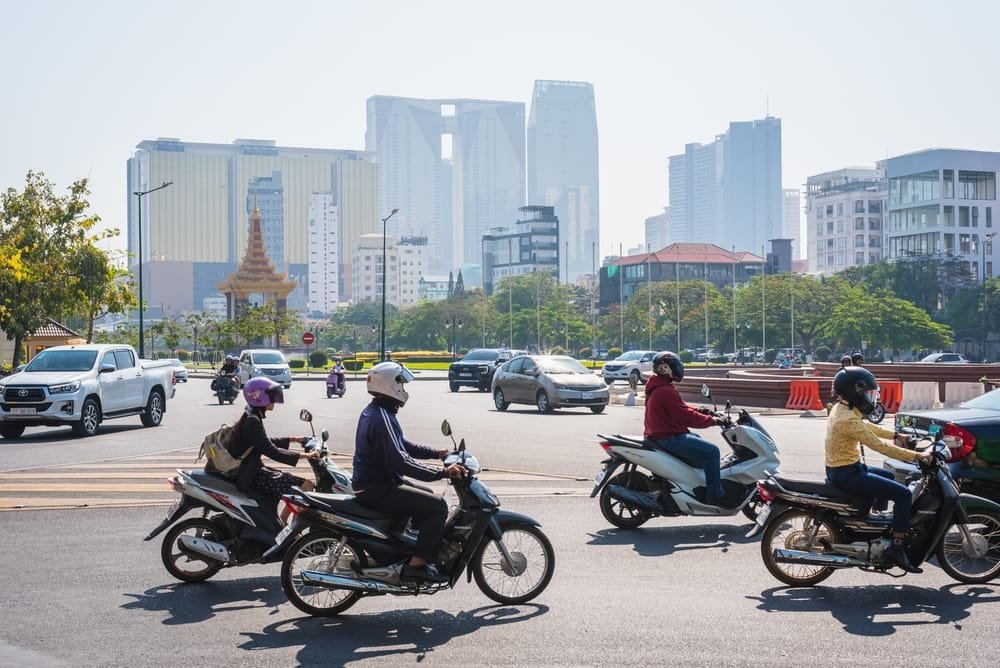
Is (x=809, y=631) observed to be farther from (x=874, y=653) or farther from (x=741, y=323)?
(x=741, y=323)

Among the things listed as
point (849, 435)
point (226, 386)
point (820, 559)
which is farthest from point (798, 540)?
point (226, 386)

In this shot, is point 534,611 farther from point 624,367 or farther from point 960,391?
point 624,367

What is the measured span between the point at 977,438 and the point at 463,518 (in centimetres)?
513

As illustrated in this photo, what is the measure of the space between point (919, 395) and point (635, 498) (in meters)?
21.1

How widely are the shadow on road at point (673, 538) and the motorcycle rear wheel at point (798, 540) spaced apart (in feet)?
4.69

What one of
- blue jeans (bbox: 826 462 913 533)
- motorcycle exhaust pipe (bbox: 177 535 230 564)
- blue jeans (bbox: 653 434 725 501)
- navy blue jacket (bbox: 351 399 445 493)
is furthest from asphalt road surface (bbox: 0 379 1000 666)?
navy blue jacket (bbox: 351 399 445 493)

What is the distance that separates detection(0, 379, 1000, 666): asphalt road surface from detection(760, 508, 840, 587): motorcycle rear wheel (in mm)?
109

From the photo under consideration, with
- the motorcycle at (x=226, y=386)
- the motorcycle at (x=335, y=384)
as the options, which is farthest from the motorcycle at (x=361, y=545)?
the motorcycle at (x=335, y=384)

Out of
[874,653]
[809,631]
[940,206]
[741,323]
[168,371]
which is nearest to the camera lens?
[874,653]

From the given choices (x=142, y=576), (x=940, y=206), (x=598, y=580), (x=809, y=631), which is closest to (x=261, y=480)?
(x=142, y=576)

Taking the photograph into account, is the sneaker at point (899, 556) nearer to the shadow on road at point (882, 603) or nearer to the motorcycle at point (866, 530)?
the motorcycle at point (866, 530)

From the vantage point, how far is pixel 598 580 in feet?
28.1

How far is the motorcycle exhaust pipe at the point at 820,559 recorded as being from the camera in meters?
8.17

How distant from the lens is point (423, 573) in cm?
739
